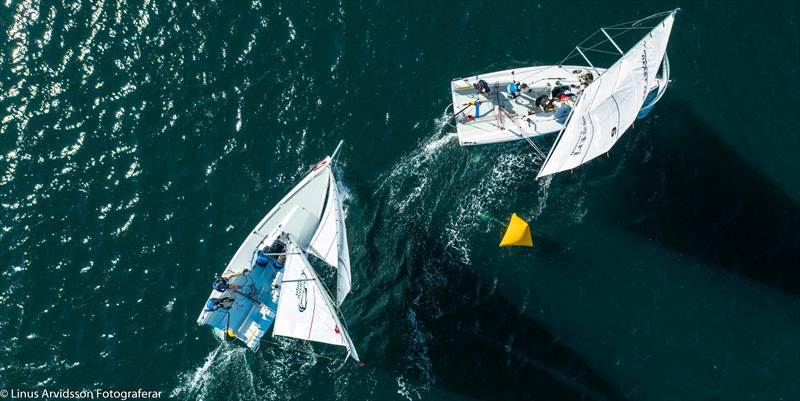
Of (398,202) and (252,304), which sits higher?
(398,202)

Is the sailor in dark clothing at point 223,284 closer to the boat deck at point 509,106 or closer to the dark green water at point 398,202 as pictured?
the dark green water at point 398,202

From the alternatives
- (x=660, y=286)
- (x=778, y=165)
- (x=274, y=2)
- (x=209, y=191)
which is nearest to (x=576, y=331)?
(x=660, y=286)

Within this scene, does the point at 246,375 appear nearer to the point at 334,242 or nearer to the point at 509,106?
the point at 334,242

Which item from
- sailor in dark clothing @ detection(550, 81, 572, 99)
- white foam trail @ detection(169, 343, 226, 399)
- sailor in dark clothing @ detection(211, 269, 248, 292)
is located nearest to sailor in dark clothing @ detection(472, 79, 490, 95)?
sailor in dark clothing @ detection(550, 81, 572, 99)

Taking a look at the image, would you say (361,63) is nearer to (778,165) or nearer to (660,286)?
(660,286)

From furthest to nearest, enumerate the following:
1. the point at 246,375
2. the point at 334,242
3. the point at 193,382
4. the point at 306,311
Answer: the point at 246,375 < the point at 193,382 < the point at 334,242 < the point at 306,311

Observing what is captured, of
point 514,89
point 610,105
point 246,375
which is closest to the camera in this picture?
point 610,105

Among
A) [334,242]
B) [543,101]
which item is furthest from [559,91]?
[334,242]
